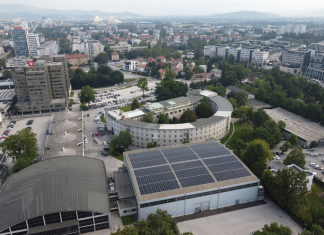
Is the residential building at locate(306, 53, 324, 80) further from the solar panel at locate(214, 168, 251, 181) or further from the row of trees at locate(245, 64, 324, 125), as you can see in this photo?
the solar panel at locate(214, 168, 251, 181)

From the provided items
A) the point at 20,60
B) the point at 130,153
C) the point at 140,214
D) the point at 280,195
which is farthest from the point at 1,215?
the point at 20,60

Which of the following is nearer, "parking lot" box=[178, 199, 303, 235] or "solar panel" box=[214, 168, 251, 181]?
"parking lot" box=[178, 199, 303, 235]

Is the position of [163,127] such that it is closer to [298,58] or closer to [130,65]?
[130,65]

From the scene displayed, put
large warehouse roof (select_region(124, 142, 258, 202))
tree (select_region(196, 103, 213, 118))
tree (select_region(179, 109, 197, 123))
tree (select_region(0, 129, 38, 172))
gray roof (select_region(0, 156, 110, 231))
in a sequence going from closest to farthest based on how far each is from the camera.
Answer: gray roof (select_region(0, 156, 110, 231)) → large warehouse roof (select_region(124, 142, 258, 202)) → tree (select_region(0, 129, 38, 172)) → tree (select_region(179, 109, 197, 123)) → tree (select_region(196, 103, 213, 118))

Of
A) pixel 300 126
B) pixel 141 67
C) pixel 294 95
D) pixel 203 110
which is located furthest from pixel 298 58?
pixel 203 110

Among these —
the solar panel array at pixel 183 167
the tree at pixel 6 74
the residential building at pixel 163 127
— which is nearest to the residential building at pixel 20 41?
the tree at pixel 6 74

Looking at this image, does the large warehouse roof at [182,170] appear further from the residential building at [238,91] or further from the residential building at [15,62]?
the residential building at [15,62]

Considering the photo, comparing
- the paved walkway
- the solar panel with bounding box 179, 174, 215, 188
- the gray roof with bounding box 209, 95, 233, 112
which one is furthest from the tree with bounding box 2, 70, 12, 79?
A: the paved walkway

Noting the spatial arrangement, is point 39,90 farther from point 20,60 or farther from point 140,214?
point 20,60
